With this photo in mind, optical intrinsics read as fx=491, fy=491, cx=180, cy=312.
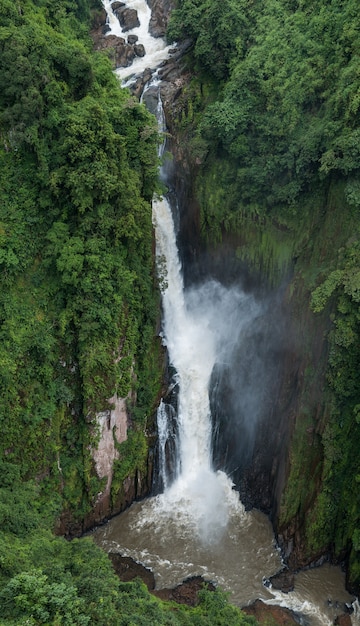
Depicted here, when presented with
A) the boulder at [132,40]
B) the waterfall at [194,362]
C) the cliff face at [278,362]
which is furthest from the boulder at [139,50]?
the waterfall at [194,362]

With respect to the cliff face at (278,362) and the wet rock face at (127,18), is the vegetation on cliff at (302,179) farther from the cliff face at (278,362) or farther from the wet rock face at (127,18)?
the wet rock face at (127,18)

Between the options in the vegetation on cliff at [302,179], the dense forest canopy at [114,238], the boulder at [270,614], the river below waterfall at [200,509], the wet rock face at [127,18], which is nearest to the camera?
the dense forest canopy at [114,238]

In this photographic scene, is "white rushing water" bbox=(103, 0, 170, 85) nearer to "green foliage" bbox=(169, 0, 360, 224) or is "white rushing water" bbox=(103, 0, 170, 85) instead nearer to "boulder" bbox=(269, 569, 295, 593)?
"green foliage" bbox=(169, 0, 360, 224)

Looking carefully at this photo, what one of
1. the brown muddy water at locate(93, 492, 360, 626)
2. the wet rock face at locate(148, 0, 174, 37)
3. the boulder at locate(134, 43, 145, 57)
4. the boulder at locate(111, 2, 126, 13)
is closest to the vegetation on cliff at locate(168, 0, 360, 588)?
the brown muddy water at locate(93, 492, 360, 626)

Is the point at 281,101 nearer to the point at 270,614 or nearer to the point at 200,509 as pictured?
the point at 200,509

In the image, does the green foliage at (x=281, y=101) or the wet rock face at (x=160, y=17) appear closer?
the green foliage at (x=281, y=101)

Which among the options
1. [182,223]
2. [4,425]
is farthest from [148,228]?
[4,425]
